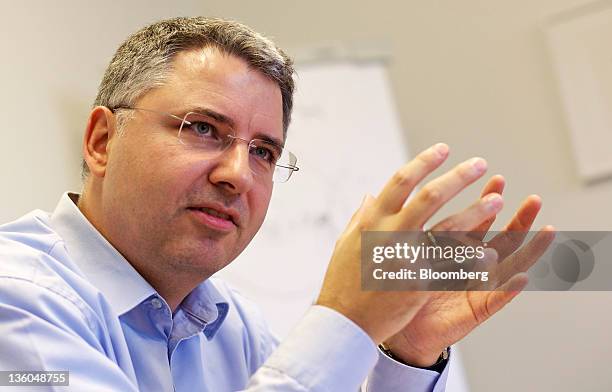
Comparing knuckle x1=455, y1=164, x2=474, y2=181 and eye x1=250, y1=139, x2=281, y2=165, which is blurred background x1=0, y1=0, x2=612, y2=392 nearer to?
eye x1=250, y1=139, x2=281, y2=165

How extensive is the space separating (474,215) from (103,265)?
57cm

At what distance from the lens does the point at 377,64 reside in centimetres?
248

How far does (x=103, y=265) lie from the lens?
1.07 metres

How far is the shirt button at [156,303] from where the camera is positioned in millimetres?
1074

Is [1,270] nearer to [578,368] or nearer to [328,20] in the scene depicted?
[578,368]

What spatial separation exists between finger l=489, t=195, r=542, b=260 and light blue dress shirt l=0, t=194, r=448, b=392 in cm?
22

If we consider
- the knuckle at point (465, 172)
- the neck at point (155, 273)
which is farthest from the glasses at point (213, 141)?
the knuckle at point (465, 172)

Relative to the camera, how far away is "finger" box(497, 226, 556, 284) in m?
0.95

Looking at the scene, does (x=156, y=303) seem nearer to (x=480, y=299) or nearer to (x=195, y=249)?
(x=195, y=249)

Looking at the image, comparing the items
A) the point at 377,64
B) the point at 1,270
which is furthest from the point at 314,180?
the point at 1,270

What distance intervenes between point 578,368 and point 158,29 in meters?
1.70

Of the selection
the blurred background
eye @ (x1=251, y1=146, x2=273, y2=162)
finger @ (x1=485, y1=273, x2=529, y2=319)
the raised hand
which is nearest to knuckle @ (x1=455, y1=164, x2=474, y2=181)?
the raised hand

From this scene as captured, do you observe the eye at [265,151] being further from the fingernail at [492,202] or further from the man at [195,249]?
the fingernail at [492,202]

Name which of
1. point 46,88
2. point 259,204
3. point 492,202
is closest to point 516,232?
point 492,202
